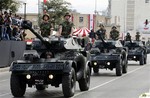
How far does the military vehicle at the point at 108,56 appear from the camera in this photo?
Result: 70.9 ft

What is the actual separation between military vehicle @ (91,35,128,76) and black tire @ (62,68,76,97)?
8.72m

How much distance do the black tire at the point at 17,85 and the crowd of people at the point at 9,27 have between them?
35.3 ft

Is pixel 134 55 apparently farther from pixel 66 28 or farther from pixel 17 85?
pixel 17 85

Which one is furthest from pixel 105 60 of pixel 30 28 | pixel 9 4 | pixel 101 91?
pixel 9 4

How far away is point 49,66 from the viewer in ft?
41.7

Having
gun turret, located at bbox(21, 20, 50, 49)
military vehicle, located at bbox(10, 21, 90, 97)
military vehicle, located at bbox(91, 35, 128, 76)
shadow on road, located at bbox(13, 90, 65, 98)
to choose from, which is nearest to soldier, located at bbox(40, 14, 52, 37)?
military vehicle, located at bbox(10, 21, 90, 97)

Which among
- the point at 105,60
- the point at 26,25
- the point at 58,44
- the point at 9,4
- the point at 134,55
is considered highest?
the point at 9,4

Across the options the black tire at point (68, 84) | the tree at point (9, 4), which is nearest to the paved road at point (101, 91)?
the black tire at point (68, 84)

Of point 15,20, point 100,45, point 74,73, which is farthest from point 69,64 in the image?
point 15,20

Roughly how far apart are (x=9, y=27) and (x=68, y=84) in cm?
1396

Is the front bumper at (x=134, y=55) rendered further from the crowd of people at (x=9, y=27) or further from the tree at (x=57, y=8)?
the tree at (x=57, y=8)

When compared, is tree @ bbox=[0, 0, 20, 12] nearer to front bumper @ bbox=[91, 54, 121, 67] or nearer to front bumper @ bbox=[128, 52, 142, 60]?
front bumper @ bbox=[128, 52, 142, 60]

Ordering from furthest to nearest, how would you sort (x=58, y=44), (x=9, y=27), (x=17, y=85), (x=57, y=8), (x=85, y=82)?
(x=57, y=8), (x=9, y=27), (x=85, y=82), (x=58, y=44), (x=17, y=85)

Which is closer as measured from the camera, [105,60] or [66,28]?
[66,28]
